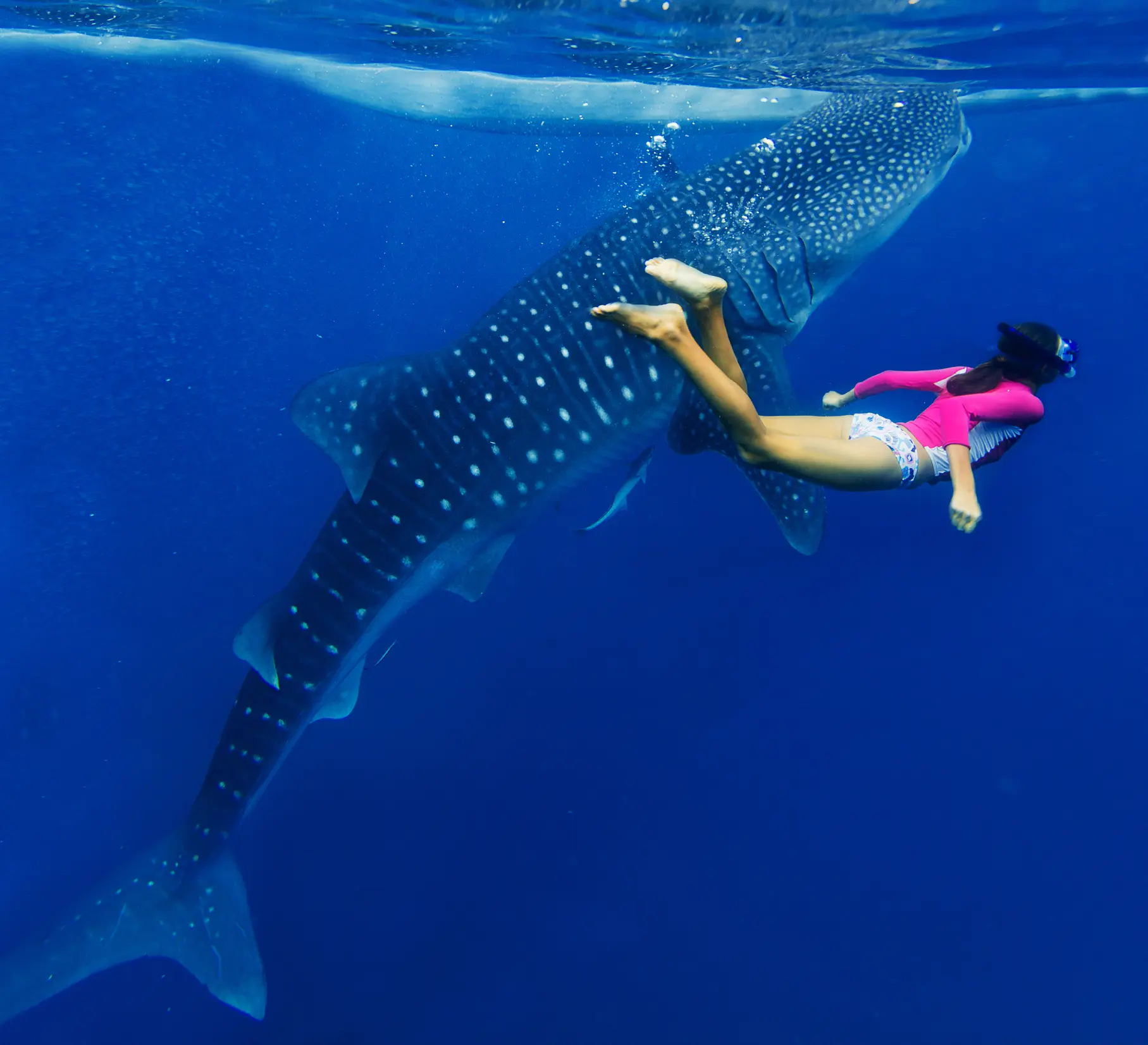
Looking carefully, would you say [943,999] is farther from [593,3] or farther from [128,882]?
[593,3]

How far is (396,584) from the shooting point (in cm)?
483

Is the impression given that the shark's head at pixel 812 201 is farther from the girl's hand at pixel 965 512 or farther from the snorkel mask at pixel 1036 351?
the girl's hand at pixel 965 512

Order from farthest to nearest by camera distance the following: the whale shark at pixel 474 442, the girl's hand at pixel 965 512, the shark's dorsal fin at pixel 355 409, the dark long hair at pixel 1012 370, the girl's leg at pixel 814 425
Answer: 1. the whale shark at pixel 474 442
2. the shark's dorsal fin at pixel 355 409
3. the dark long hair at pixel 1012 370
4. the girl's leg at pixel 814 425
5. the girl's hand at pixel 965 512

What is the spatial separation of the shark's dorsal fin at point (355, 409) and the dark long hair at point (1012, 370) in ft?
11.1

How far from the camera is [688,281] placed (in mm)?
2404

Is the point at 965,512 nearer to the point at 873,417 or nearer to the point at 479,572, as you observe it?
the point at 873,417

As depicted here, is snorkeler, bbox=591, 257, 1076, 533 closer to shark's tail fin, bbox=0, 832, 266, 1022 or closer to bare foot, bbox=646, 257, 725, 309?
bare foot, bbox=646, 257, 725, 309

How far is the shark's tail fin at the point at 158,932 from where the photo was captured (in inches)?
192

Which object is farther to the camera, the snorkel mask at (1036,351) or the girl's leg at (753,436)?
the snorkel mask at (1036,351)

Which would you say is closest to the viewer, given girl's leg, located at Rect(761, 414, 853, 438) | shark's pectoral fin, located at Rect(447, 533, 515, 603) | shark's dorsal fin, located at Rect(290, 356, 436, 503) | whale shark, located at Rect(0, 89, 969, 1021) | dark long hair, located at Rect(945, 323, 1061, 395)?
girl's leg, located at Rect(761, 414, 853, 438)

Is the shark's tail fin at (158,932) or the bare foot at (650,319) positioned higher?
the bare foot at (650,319)

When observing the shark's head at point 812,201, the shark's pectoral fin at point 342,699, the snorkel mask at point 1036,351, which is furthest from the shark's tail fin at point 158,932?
the snorkel mask at point 1036,351

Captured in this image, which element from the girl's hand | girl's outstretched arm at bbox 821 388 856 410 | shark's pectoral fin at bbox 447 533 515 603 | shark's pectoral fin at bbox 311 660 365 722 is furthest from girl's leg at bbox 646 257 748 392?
shark's pectoral fin at bbox 311 660 365 722

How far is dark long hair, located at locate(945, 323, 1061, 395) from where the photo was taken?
10.9 ft
